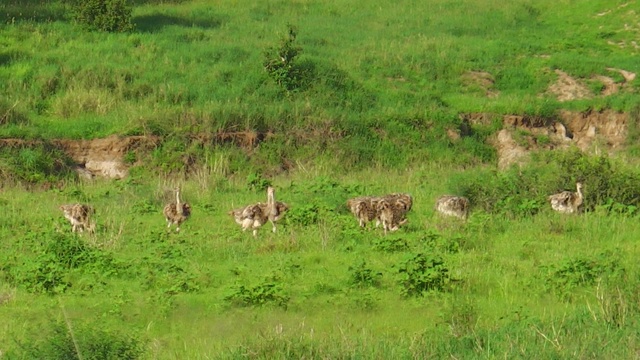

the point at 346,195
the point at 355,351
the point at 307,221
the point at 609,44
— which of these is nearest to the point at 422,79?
the point at 609,44

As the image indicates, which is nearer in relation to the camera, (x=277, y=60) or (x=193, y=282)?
(x=193, y=282)

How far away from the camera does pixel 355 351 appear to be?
944 cm

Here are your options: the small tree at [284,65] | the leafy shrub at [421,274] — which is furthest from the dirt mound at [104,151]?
the leafy shrub at [421,274]

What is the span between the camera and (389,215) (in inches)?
599

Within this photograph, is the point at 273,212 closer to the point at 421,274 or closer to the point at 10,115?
the point at 421,274

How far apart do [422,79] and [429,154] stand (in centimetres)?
374

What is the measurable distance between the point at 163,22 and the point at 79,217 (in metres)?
15.2

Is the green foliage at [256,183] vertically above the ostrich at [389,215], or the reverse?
the ostrich at [389,215]

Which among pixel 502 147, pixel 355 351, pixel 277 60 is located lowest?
pixel 502 147

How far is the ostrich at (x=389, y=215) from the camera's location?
15.2 meters

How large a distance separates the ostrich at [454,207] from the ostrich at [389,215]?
963 millimetres

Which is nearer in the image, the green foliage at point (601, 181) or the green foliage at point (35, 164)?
the green foliage at point (601, 181)

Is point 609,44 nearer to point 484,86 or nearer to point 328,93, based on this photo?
point 484,86

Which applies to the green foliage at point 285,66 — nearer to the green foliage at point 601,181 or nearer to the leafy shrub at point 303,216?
the green foliage at point 601,181
